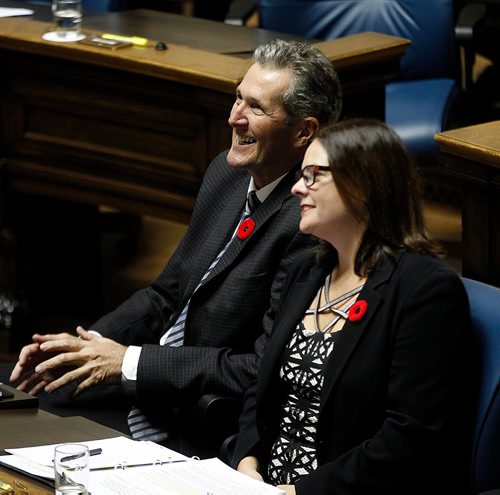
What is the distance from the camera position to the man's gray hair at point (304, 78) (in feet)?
9.14

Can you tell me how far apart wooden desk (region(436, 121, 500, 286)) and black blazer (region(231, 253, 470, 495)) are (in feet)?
1.55

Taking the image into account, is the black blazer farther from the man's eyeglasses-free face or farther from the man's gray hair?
the man's gray hair

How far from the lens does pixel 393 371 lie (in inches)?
86.8

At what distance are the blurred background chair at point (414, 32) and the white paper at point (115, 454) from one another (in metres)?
2.76

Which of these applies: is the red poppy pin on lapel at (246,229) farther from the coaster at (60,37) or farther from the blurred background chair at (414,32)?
the blurred background chair at (414,32)

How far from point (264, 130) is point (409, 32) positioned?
2.42 meters

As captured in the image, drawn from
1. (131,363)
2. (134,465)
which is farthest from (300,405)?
(131,363)

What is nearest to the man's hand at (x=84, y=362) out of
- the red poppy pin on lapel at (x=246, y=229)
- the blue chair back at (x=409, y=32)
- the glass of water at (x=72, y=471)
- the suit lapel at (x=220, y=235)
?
the suit lapel at (x=220, y=235)

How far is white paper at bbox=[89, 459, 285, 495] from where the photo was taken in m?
2.07

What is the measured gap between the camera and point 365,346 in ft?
7.41

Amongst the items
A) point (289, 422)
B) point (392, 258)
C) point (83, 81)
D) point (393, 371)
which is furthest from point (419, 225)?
point (83, 81)

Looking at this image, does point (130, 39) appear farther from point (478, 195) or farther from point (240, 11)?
point (478, 195)

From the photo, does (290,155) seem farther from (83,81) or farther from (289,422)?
(83,81)

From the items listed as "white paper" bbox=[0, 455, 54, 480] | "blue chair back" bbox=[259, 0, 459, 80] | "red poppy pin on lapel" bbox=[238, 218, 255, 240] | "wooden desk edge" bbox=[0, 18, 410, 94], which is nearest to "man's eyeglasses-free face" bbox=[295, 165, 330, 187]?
"red poppy pin on lapel" bbox=[238, 218, 255, 240]
